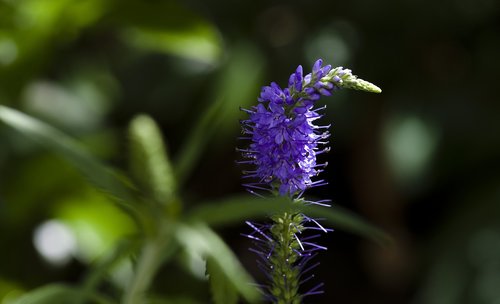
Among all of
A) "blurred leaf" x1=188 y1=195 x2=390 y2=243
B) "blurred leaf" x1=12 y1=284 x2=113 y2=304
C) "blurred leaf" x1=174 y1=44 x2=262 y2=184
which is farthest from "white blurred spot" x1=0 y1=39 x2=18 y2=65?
"blurred leaf" x1=12 y1=284 x2=113 y2=304

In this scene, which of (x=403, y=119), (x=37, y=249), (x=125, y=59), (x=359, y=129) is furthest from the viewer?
(x=125, y=59)

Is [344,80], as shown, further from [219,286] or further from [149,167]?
[149,167]

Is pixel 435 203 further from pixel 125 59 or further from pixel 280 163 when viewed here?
pixel 280 163

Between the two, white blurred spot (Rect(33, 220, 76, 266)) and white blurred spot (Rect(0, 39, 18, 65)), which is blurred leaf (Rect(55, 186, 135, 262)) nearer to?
white blurred spot (Rect(33, 220, 76, 266))

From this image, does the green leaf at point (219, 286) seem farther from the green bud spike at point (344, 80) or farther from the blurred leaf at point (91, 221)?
the blurred leaf at point (91, 221)

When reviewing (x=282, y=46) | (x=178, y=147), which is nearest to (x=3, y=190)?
(x=178, y=147)

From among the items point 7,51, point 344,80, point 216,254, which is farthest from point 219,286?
point 7,51
